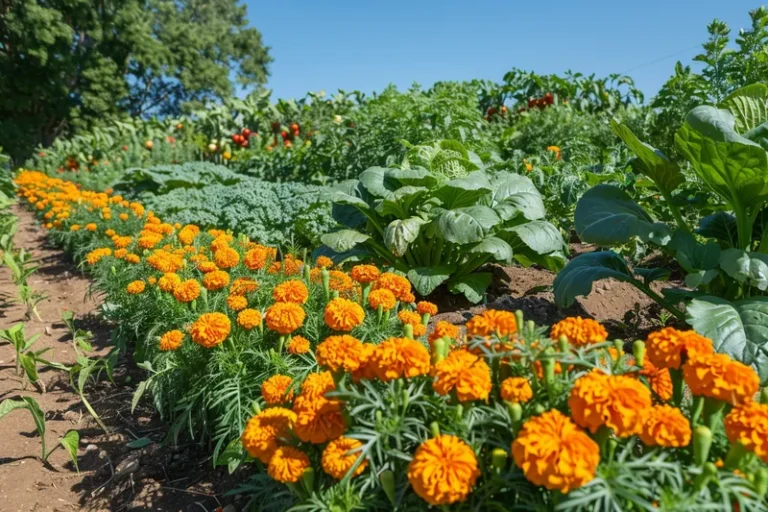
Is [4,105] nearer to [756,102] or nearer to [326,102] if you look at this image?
[326,102]

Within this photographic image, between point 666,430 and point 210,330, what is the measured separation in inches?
52.6

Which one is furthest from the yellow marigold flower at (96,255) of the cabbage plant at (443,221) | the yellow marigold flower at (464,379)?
the yellow marigold flower at (464,379)

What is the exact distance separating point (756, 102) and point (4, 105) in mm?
23255

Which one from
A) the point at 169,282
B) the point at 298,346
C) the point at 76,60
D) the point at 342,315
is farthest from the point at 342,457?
the point at 76,60

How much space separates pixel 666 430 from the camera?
3.14ft

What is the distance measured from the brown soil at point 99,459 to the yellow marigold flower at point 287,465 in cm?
89

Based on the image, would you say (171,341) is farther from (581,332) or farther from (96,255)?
(96,255)

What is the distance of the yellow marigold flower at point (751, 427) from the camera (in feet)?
3.05

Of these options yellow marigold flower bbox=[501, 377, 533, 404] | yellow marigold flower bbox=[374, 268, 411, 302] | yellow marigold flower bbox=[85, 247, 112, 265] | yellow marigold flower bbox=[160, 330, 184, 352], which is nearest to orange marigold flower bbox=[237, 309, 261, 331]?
yellow marigold flower bbox=[160, 330, 184, 352]

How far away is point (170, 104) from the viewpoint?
29.4m

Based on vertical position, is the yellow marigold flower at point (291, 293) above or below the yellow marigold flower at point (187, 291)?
above

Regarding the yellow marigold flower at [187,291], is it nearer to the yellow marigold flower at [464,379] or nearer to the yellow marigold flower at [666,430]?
the yellow marigold flower at [464,379]

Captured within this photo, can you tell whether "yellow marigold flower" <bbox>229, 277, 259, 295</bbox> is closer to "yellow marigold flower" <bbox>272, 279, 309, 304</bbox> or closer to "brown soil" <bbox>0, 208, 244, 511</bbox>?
"yellow marigold flower" <bbox>272, 279, 309, 304</bbox>

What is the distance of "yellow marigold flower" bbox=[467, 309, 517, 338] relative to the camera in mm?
1241
